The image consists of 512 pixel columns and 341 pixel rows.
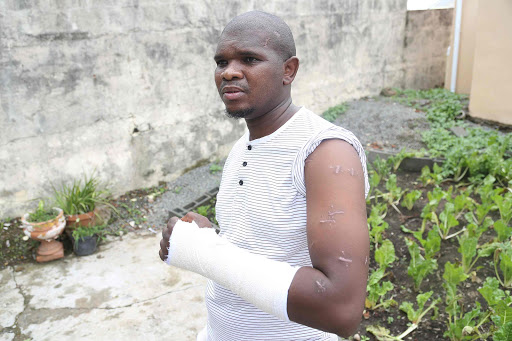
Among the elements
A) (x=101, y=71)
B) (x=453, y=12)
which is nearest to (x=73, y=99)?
(x=101, y=71)

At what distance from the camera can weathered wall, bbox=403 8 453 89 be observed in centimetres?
934

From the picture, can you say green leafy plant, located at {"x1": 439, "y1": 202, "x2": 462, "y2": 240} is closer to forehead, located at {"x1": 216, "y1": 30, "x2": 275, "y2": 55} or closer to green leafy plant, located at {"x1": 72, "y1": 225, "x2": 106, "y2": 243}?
forehead, located at {"x1": 216, "y1": 30, "x2": 275, "y2": 55}

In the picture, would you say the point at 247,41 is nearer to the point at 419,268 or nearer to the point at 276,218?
the point at 276,218

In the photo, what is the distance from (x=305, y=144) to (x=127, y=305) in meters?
2.78

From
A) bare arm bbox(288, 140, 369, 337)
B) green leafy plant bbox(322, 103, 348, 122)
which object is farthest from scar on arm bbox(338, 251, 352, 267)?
green leafy plant bbox(322, 103, 348, 122)

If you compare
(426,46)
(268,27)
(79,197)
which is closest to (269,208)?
(268,27)

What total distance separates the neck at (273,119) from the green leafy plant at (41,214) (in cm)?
345

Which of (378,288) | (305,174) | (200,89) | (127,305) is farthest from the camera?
(200,89)

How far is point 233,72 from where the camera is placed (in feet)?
4.31

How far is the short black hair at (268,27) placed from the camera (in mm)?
Answer: 1324

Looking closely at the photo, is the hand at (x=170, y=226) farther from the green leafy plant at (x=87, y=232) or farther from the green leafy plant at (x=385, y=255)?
the green leafy plant at (x=87, y=232)

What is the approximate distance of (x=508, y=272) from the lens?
3.14 m

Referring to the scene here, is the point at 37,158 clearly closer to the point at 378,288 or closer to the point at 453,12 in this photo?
the point at 378,288

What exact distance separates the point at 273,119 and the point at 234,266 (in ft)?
1.62
